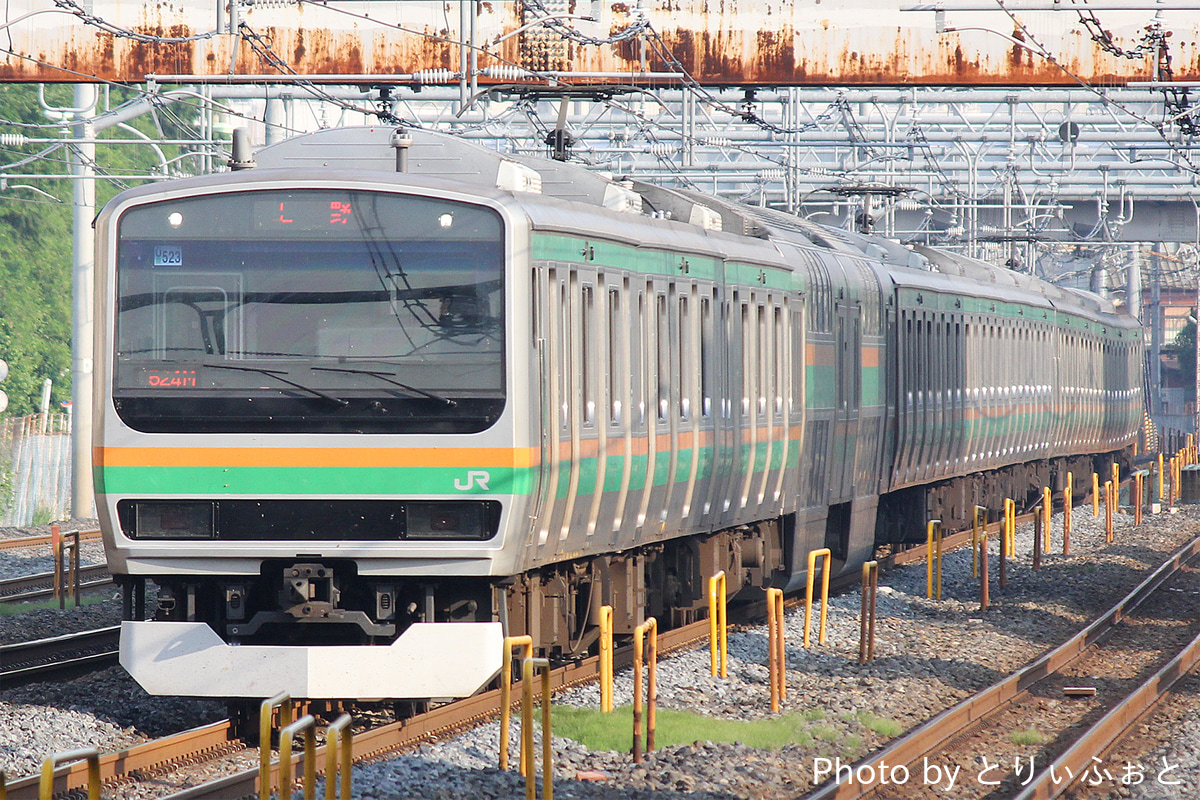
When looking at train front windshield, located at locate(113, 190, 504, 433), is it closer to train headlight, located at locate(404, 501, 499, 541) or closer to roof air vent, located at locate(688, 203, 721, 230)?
train headlight, located at locate(404, 501, 499, 541)

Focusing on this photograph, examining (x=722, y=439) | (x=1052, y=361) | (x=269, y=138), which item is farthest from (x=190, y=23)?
(x=1052, y=361)

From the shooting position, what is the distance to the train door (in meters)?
16.4

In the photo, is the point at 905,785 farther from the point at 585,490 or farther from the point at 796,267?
the point at 796,267

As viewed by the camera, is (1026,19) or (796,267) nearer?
(796,267)

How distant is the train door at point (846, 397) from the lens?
16.4m

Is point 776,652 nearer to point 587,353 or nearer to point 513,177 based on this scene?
point 587,353

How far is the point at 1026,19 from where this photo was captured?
19453mm

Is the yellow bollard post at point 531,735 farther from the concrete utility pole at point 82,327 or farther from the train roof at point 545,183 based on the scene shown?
the concrete utility pole at point 82,327

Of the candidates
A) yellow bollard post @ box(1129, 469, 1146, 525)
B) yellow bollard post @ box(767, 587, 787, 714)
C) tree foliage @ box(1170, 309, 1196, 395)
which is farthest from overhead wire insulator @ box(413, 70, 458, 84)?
tree foliage @ box(1170, 309, 1196, 395)

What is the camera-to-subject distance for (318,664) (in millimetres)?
8836

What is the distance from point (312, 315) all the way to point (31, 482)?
23357 mm

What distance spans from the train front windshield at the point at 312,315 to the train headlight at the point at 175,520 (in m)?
0.39

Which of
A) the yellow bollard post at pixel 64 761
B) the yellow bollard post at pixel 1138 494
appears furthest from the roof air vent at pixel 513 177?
the yellow bollard post at pixel 1138 494

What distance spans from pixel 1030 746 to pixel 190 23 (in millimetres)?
12279
